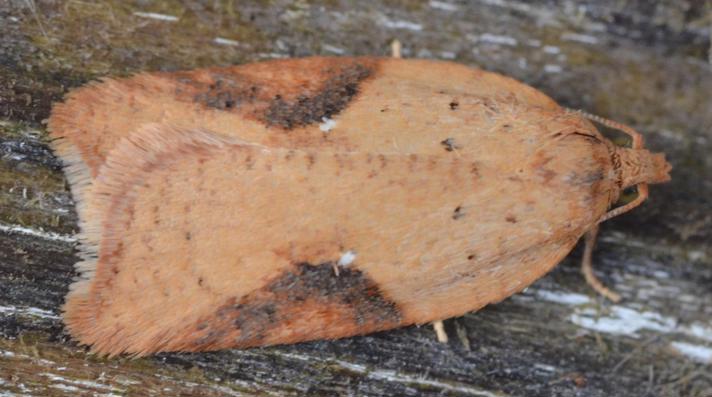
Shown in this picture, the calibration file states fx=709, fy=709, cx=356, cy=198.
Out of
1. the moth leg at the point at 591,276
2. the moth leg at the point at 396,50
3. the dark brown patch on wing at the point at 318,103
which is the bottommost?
the moth leg at the point at 591,276

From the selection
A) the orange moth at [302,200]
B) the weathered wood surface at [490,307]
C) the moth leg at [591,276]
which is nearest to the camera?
the orange moth at [302,200]

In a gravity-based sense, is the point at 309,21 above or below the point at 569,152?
above

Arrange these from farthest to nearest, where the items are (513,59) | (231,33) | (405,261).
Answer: (513,59), (231,33), (405,261)

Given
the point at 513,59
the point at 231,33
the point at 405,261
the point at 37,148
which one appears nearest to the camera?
the point at 405,261

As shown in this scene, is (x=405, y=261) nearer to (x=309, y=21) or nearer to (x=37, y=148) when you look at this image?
(x=309, y=21)

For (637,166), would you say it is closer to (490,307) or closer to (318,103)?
(490,307)

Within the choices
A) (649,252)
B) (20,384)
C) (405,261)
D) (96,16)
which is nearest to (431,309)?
(405,261)

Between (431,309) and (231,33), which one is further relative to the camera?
(231,33)

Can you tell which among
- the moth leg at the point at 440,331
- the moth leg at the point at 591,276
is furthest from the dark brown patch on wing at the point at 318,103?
the moth leg at the point at 591,276

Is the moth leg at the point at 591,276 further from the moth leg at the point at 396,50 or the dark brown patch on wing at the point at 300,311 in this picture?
the moth leg at the point at 396,50
